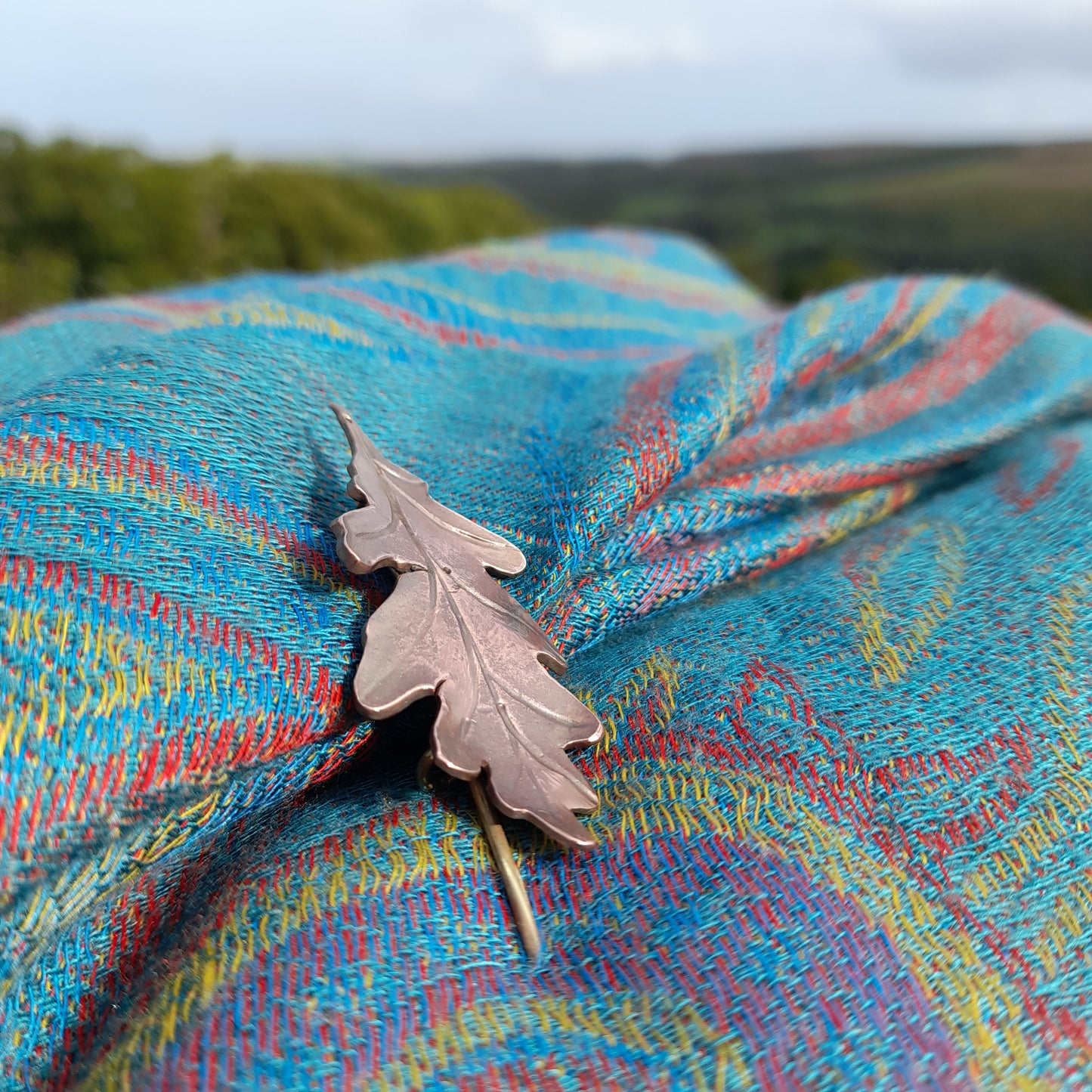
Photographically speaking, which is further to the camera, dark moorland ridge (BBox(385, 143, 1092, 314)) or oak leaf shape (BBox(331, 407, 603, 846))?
dark moorland ridge (BBox(385, 143, 1092, 314))

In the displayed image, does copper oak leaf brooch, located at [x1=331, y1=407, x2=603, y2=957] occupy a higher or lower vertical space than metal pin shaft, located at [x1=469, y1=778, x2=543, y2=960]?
higher

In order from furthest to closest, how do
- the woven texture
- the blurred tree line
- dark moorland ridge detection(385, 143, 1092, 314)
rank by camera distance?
1. dark moorland ridge detection(385, 143, 1092, 314)
2. the blurred tree line
3. the woven texture

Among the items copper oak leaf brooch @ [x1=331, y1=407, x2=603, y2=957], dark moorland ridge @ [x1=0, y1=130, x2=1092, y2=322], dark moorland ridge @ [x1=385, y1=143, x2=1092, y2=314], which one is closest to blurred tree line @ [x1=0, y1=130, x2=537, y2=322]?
dark moorland ridge @ [x1=0, y1=130, x2=1092, y2=322]

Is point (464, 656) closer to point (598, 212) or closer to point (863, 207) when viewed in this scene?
point (863, 207)

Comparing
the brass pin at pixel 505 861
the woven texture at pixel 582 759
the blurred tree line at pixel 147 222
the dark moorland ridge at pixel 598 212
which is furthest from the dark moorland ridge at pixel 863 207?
the brass pin at pixel 505 861

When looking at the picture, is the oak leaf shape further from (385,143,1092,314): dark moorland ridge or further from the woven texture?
(385,143,1092,314): dark moorland ridge

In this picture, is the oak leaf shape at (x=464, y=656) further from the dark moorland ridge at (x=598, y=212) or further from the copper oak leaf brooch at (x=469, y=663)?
the dark moorland ridge at (x=598, y=212)

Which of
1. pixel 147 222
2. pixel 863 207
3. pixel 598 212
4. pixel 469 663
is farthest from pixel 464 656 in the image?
pixel 598 212

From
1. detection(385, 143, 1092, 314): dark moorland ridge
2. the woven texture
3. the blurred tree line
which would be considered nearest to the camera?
the woven texture
